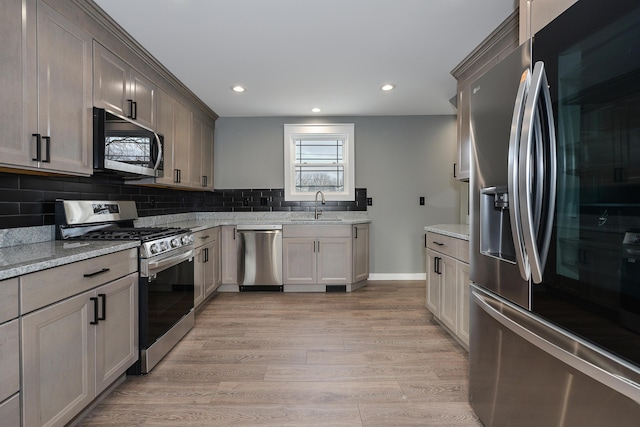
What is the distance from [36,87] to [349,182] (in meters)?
3.51

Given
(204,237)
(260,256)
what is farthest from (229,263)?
(204,237)

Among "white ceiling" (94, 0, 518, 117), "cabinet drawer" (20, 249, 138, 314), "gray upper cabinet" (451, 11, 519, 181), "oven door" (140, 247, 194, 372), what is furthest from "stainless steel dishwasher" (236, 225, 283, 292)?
"gray upper cabinet" (451, 11, 519, 181)

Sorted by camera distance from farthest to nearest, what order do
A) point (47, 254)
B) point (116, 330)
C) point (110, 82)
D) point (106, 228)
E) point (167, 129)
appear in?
1. point (167, 129)
2. point (106, 228)
3. point (110, 82)
4. point (116, 330)
5. point (47, 254)

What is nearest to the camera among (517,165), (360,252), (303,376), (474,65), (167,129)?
(517,165)

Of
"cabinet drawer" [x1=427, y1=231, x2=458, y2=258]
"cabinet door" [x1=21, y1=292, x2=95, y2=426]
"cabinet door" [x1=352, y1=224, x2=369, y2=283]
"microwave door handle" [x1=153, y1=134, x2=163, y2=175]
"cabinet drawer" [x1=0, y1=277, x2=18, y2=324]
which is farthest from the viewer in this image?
"cabinet door" [x1=352, y1=224, x2=369, y2=283]

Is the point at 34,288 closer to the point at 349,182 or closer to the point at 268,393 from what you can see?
the point at 268,393

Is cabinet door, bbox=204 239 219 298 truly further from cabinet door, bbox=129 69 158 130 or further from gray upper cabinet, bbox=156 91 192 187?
cabinet door, bbox=129 69 158 130

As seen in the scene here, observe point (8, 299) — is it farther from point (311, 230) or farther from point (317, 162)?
point (317, 162)

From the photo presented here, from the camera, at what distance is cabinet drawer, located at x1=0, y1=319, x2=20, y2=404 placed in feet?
3.88

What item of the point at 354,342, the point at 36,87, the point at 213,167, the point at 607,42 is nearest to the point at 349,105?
the point at 213,167

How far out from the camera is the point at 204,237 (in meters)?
3.48

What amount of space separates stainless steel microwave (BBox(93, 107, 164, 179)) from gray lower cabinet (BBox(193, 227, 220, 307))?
0.83 metres

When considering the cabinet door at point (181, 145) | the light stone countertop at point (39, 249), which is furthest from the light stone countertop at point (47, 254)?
the cabinet door at point (181, 145)

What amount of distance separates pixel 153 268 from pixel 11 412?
1.01m
